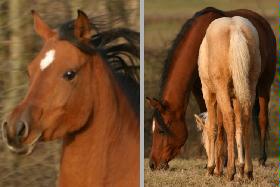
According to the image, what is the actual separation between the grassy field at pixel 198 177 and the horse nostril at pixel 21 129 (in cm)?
149

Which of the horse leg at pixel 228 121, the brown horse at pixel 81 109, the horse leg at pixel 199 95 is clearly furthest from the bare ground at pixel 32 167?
the horse leg at pixel 228 121

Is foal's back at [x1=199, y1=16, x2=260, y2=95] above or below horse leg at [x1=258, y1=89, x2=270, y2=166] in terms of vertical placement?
above

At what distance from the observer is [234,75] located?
4.75 metres

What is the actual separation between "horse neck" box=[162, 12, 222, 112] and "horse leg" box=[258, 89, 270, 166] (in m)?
0.66

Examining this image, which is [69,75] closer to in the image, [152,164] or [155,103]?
[155,103]

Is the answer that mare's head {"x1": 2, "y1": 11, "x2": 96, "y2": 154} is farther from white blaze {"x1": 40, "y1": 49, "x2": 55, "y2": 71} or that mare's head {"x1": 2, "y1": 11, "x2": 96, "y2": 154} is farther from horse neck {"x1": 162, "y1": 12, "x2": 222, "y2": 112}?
horse neck {"x1": 162, "y1": 12, "x2": 222, "y2": 112}

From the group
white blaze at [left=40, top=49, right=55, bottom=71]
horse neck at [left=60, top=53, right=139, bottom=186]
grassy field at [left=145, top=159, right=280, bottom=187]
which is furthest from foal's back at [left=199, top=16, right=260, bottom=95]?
white blaze at [left=40, top=49, right=55, bottom=71]

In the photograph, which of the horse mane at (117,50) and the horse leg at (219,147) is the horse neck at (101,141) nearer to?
the horse mane at (117,50)

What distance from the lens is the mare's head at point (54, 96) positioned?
3.97 metres

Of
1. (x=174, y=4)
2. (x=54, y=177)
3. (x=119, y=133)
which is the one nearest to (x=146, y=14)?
(x=174, y=4)

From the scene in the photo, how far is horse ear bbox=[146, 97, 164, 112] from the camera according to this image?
16.9ft

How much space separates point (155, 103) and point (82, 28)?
51.2 inches

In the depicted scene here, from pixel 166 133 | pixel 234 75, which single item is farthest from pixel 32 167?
pixel 234 75

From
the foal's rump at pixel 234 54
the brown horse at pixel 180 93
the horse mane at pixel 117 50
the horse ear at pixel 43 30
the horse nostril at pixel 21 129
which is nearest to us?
the horse nostril at pixel 21 129
